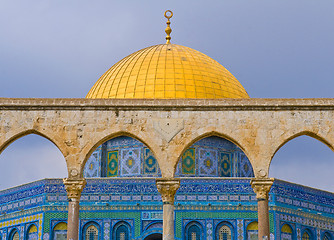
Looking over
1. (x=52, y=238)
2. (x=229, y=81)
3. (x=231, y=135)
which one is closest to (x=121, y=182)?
(x=52, y=238)

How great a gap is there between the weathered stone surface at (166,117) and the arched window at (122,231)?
6.88 metres

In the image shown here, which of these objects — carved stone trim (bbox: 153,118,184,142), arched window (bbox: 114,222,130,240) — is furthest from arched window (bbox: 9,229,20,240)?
carved stone trim (bbox: 153,118,184,142)

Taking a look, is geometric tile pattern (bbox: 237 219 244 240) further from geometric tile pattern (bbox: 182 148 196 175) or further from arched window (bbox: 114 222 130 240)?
arched window (bbox: 114 222 130 240)

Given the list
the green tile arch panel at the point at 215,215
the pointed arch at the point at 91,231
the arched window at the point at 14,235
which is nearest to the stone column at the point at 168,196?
the green tile arch panel at the point at 215,215

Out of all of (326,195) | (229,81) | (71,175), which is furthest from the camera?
(229,81)

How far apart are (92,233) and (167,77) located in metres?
6.07

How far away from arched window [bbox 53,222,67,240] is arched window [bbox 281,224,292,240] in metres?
6.49

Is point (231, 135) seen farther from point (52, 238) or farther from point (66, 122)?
point (52, 238)

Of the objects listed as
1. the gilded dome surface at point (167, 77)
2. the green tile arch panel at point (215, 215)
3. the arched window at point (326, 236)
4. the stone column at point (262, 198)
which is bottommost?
the stone column at point (262, 198)

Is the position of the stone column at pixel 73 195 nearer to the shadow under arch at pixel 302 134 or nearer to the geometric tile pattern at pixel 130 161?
the shadow under arch at pixel 302 134

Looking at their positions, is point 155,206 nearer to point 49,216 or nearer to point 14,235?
point 49,216

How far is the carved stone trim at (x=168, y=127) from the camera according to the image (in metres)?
15.2

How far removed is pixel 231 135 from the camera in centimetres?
1516

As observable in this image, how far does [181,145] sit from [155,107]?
3.21ft
